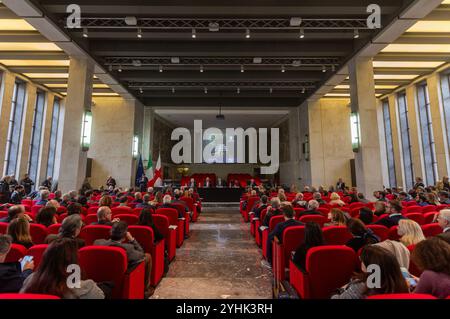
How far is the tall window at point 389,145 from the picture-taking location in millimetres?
14234

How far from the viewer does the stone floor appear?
3062 millimetres

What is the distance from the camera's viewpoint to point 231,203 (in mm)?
13414

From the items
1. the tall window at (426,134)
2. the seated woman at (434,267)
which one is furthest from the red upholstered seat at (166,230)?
the tall window at (426,134)

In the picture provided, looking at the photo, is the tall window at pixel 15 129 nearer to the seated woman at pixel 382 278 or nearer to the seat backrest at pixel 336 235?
the seat backrest at pixel 336 235

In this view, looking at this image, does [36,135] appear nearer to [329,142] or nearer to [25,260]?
[25,260]

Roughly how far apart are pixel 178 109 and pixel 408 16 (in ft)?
Result: 39.4

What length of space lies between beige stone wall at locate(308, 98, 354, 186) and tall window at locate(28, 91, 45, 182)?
1548 cm

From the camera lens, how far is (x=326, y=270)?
2.04 metres

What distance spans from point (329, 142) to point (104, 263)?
1397cm

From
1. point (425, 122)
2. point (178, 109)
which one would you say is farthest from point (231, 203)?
point (425, 122)

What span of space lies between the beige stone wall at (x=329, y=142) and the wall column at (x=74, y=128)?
11453 mm

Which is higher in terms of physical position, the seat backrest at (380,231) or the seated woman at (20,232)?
the seated woman at (20,232)

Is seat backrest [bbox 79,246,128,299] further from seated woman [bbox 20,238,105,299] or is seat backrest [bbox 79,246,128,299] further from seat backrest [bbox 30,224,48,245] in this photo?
seat backrest [bbox 30,224,48,245]

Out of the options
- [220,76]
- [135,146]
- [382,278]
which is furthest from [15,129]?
[382,278]
